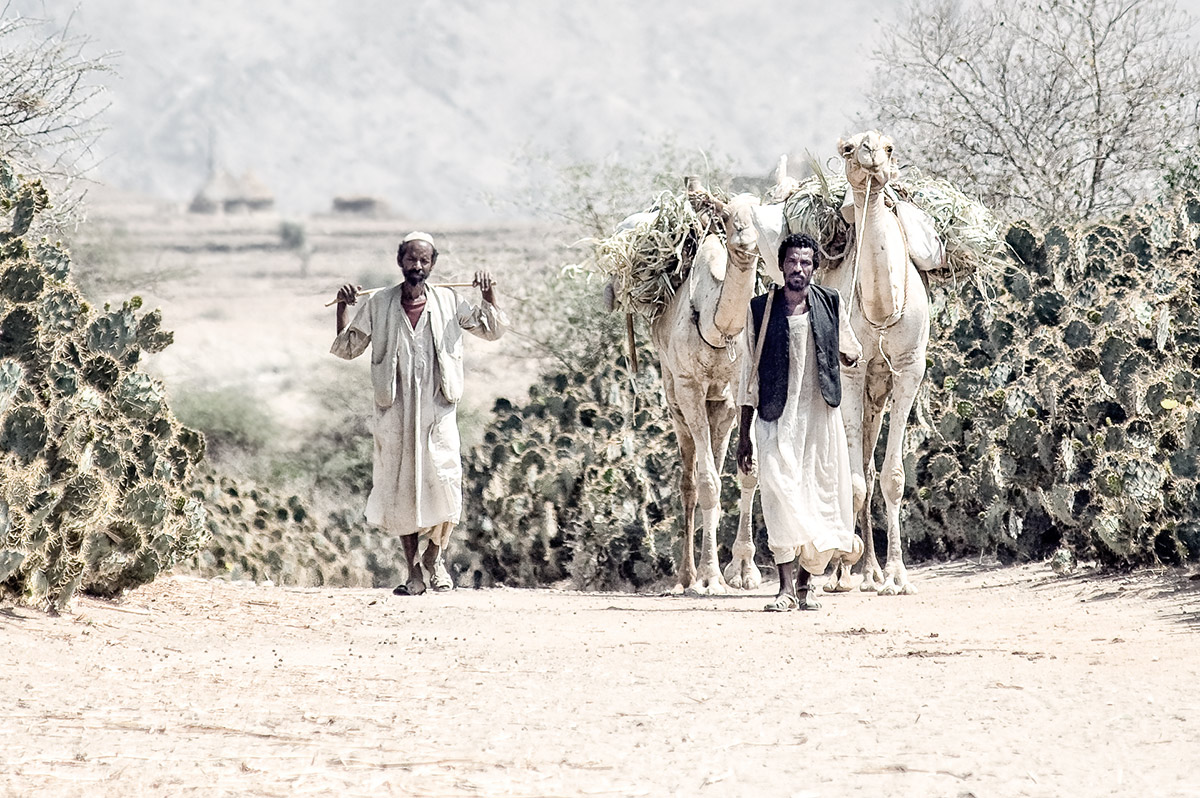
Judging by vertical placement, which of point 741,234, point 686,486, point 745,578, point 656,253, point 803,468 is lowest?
point 745,578

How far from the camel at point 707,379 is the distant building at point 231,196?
61965 millimetres

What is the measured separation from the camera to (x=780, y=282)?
11.4 m

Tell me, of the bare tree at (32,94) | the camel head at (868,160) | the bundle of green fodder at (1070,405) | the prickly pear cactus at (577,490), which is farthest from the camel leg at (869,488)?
the bare tree at (32,94)

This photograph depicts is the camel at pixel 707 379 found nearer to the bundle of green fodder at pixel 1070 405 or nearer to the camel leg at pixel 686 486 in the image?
the camel leg at pixel 686 486

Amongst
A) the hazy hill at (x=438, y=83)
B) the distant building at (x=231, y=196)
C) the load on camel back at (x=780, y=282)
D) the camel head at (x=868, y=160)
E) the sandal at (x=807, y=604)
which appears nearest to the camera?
the sandal at (x=807, y=604)

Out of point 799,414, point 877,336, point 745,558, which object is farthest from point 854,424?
point 799,414

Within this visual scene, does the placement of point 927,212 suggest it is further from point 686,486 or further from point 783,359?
point 783,359

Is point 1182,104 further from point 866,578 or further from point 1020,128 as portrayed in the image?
point 866,578

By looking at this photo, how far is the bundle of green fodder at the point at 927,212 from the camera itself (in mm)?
10875

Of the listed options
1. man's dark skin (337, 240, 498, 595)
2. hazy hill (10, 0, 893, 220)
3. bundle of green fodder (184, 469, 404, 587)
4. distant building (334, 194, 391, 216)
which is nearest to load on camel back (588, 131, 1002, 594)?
man's dark skin (337, 240, 498, 595)

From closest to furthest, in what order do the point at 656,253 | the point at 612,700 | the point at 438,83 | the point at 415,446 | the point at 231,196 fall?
1. the point at 612,700
2. the point at 415,446
3. the point at 656,253
4. the point at 231,196
5. the point at 438,83

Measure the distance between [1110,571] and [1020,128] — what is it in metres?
13.1

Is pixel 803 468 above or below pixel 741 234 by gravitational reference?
below

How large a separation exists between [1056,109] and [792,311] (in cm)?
1474
